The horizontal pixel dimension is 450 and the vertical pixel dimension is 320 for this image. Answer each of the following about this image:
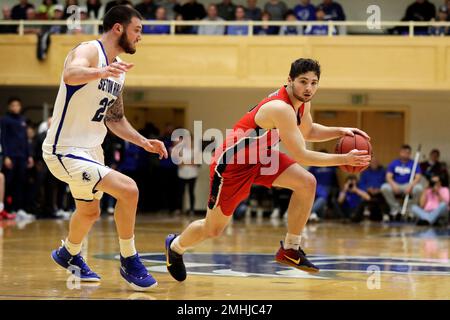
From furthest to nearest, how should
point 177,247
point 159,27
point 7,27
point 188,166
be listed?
point 7,27, point 188,166, point 159,27, point 177,247

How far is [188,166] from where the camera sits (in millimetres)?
18594

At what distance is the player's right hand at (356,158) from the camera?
6141mm

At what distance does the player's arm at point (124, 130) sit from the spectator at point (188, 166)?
36.3 ft

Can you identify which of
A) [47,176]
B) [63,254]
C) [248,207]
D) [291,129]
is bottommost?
[248,207]

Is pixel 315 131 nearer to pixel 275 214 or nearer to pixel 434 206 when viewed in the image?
pixel 434 206

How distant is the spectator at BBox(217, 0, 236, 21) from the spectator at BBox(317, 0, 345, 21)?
6.11 ft

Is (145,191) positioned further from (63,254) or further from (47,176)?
(63,254)

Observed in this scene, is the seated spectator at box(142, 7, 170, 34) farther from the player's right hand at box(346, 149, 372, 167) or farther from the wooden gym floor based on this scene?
the player's right hand at box(346, 149, 372, 167)

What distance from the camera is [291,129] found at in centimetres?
641

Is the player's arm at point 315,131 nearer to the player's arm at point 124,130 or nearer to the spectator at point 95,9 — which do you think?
the player's arm at point 124,130

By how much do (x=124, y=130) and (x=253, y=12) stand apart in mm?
12307

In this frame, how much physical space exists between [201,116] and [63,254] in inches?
559

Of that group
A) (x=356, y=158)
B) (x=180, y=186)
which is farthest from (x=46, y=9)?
(x=356, y=158)
